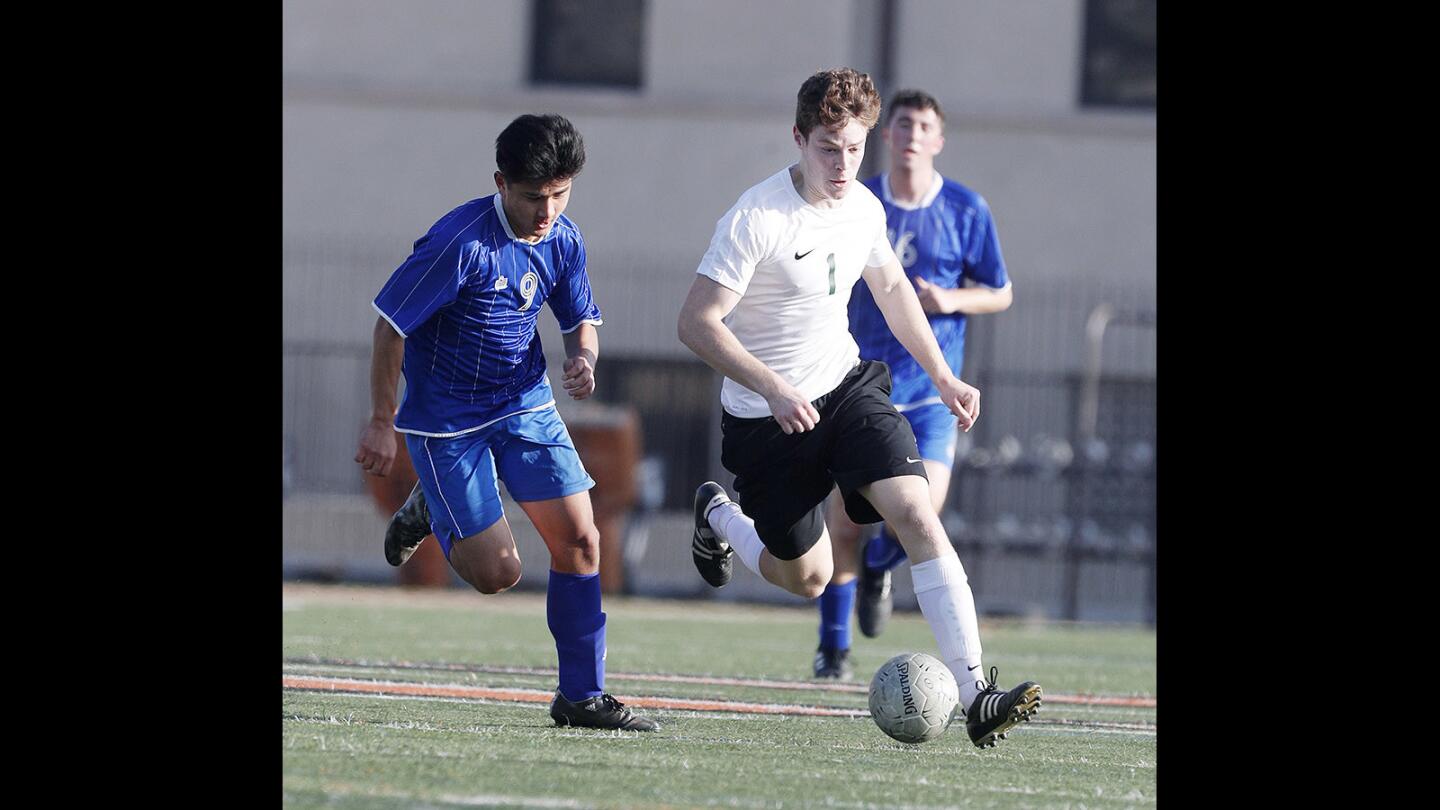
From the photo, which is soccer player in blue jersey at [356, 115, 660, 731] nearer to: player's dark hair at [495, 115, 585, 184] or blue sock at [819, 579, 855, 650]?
player's dark hair at [495, 115, 585, 184]

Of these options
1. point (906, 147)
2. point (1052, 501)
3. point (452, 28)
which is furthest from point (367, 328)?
point (906, 147)

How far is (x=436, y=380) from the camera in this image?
6.22m

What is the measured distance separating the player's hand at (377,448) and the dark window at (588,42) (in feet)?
45.2

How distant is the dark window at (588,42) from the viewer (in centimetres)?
1912

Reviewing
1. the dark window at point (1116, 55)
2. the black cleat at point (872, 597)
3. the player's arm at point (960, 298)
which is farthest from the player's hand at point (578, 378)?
the dark window at point (1116, 55)

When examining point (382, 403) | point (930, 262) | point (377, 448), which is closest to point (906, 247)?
point (930, 262)

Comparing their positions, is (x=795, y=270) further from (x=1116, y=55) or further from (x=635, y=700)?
(x=1116, y=55)

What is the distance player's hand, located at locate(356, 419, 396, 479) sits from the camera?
18.8 feet

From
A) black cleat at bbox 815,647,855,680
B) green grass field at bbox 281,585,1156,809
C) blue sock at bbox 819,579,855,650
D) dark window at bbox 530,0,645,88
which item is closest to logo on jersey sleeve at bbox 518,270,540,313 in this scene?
green grass field at bbox 281,585,1156,809

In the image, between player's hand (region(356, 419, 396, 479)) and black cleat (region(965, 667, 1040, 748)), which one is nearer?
black cleat (region(965, 667, 1040, 748))

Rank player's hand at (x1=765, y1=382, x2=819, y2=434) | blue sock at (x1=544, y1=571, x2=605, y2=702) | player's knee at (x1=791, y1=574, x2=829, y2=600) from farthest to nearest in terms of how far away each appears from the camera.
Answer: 1. player's knee at (x1=791, y1=574, x2=829, y2=600)
2. blue sock at (x1=544, y1=571, x2=605, y2=702)
3. player's hand at (x1=765, y1=382, x2=819, y2=434)

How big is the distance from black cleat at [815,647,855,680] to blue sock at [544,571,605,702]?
102 inches
